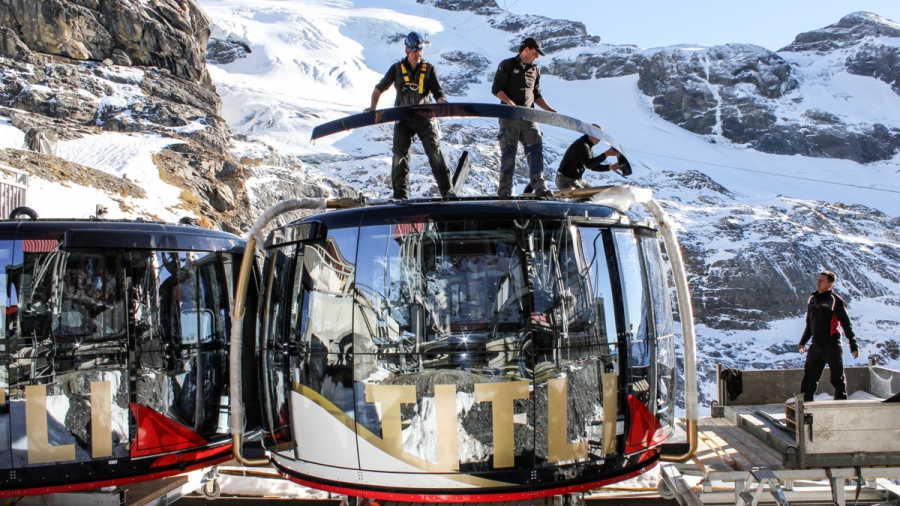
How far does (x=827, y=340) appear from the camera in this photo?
7570 mm

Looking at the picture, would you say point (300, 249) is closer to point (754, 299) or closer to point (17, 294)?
point (17, 294)

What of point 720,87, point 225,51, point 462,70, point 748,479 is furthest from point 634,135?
point 748,479

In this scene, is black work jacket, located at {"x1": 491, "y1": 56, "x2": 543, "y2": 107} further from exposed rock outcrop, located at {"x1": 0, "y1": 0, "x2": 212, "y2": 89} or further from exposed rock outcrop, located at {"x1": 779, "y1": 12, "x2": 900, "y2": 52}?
exposed rock outcrop, located at {"x1": 779, "y1": 12, "x2": 900, "y2": 52}

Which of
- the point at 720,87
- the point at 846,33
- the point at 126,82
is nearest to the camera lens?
the point at 126,82

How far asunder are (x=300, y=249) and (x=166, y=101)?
70557 mm

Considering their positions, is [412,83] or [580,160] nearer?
[412,83]

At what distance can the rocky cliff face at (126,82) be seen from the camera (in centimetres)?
4959

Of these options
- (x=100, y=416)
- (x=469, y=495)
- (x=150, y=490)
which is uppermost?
(x=100, y=416)

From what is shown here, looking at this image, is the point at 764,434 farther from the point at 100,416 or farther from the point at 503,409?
the point at 100,416

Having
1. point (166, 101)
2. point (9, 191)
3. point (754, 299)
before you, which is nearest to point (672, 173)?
point (754, 299)

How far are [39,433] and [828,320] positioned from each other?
26.6 feet

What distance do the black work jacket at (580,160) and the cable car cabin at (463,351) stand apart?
240 centimetres

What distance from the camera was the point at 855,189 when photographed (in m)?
110

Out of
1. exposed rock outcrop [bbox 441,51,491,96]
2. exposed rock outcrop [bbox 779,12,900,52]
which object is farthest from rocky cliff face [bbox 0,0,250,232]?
exposed rock outcrop [bbox 779,12,900,52]
